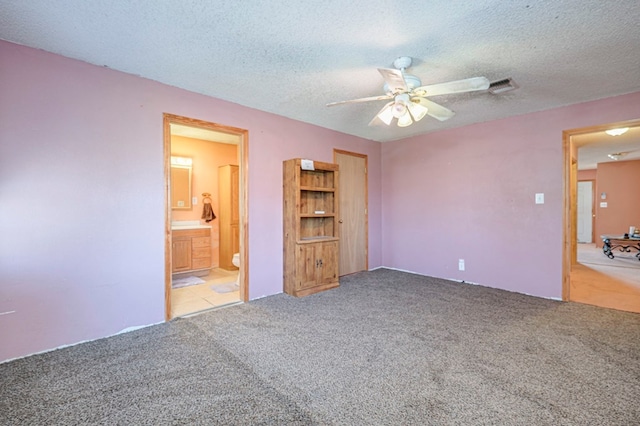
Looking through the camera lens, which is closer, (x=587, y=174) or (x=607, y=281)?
(x=607, y=281)

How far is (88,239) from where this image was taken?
8.20 feet

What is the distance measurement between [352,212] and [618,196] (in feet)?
25.0

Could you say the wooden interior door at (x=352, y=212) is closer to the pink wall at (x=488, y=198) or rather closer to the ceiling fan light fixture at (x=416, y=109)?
the pink wall at (x=488, y=198)

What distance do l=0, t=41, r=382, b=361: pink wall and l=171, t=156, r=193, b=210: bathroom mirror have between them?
7.13ft

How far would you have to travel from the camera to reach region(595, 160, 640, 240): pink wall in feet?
24.1

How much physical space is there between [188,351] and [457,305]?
2802 millimetres

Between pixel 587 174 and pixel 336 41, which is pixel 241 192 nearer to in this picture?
pixel 336 41

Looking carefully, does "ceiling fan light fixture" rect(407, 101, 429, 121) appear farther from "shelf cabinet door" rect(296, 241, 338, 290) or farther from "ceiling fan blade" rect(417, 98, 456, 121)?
"shelf cabinet door" rect(296, 241, 338, 290)

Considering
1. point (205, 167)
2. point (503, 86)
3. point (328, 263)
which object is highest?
point (503, 86)

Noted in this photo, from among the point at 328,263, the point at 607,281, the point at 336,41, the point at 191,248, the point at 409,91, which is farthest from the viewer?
the point at 191,248

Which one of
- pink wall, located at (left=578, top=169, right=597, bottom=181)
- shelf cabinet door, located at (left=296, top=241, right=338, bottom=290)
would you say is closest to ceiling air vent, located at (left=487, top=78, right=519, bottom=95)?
shelf cabinet door, located at (left=296, top=241, right=338, bottom=290)

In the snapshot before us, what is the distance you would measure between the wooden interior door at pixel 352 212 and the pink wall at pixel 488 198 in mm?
531

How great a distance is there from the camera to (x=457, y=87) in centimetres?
227

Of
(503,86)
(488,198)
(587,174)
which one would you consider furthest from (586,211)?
(503,86)
